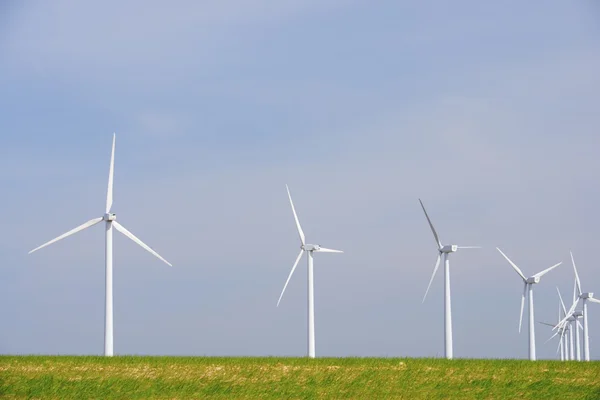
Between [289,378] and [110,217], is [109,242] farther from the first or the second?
[289,378]

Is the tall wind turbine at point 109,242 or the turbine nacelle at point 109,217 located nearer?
the tall wind turbine at point 109,242

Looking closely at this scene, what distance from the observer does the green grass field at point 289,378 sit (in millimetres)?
51625

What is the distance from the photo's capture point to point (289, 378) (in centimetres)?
5559

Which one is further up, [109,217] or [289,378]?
[109,217]

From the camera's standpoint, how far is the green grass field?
51625 millimetres

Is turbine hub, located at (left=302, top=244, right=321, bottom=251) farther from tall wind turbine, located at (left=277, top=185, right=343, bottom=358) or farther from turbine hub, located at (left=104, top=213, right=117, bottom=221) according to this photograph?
turbine hub, located at (left=104, top=213, right=117, bottom=221)

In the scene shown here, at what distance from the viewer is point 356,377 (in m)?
56.0

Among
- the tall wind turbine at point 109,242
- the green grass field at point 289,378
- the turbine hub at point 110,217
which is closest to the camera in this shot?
the green grass field at point 289,378

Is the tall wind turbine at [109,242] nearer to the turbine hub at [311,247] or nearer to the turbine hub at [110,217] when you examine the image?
the turbine hub at [110,217]

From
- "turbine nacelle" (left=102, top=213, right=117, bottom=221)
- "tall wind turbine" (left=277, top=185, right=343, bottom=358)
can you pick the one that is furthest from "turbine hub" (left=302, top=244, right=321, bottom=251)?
"turbine nacelle" (left=102, top=213, right=117, bottom=221)

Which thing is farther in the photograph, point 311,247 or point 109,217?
point 311,247

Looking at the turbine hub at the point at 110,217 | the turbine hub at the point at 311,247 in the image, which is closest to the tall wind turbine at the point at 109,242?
the turbine hub at the point at 110,217

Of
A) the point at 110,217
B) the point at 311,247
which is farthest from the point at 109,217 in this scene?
the point at 311,247

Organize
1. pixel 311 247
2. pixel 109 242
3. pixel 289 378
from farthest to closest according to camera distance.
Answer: pixel 311 247, pixel 109 242, pixel 289 378
